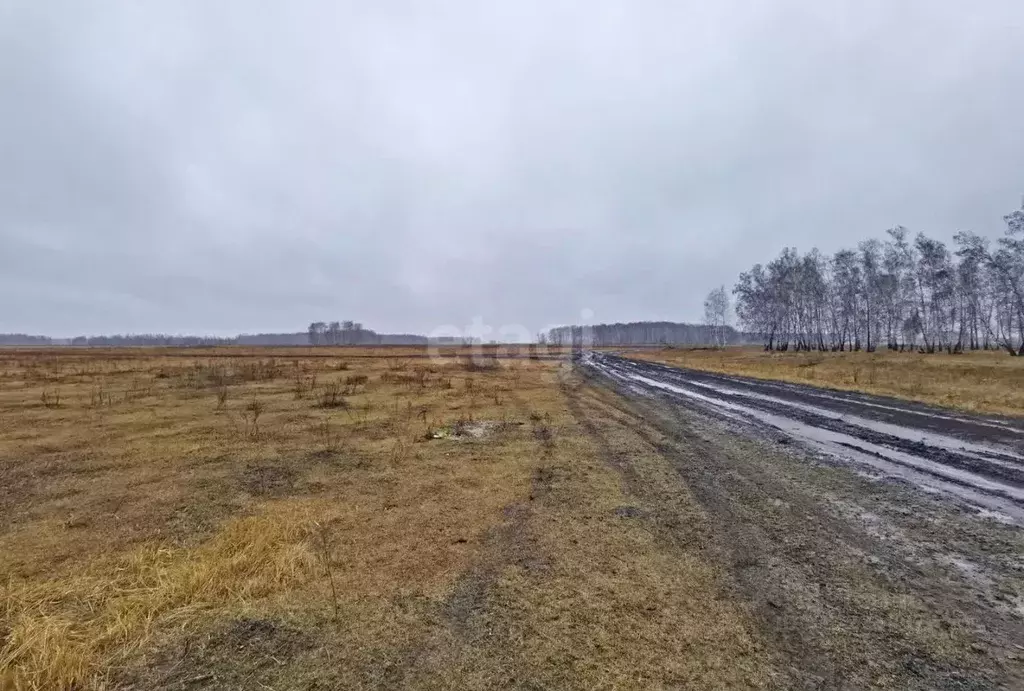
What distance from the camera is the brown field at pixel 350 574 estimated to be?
3186 millimetres

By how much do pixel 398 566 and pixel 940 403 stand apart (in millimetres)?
21092

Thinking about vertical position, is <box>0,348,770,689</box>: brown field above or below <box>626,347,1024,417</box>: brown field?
above

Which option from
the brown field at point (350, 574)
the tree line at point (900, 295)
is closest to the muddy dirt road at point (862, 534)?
the brown field at point (350, 574)

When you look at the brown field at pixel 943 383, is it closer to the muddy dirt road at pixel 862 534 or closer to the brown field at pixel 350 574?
the muddy dirt road at pixel 862 534

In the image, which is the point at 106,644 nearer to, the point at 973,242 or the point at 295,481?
the point at 295,481

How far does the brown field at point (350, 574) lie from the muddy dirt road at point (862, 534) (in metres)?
0.34

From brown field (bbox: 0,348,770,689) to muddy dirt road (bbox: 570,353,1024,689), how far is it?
34 cm

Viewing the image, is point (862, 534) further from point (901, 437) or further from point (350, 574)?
point (901, 437)

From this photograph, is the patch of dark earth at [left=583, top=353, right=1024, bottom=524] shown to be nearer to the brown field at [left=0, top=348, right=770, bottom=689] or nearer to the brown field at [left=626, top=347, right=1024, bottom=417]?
the brown field at [left=626, top=347, right=1024, bottom=417]

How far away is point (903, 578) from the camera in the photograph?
14.2 feet

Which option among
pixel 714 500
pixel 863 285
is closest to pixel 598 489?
pixel 714 500

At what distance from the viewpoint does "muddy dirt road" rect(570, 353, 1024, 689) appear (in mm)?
3271

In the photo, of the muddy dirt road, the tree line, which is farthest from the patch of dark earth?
the tree line

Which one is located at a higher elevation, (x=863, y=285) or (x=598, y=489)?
(x=863, y=285)
